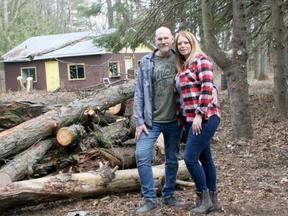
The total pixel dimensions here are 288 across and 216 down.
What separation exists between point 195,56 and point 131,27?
7.15 metres

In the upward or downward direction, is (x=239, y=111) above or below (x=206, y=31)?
below

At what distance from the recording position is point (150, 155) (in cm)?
385

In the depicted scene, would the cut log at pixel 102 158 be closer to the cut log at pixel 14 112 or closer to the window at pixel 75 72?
the cut log at pixel 14 112

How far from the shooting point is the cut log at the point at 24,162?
469 centimetres

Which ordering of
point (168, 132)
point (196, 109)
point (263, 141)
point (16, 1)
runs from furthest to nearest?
point (16, 1), point (263, 141), point (168, 132), point (196, 109)

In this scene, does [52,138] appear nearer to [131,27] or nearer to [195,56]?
[195,56]

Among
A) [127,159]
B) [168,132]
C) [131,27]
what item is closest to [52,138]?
[127,159]

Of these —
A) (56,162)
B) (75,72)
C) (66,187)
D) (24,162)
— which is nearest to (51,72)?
(75,72)

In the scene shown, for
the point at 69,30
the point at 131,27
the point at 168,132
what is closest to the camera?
the point at 168,132

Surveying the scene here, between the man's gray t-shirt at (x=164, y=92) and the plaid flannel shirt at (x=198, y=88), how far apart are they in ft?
0.82

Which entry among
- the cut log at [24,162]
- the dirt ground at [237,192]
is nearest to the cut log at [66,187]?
the dirt ground at [237,192]

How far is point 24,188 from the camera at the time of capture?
407 centimetres

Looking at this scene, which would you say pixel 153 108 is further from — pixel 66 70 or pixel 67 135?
pixel 66 70

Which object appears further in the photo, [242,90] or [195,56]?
[242,90]
